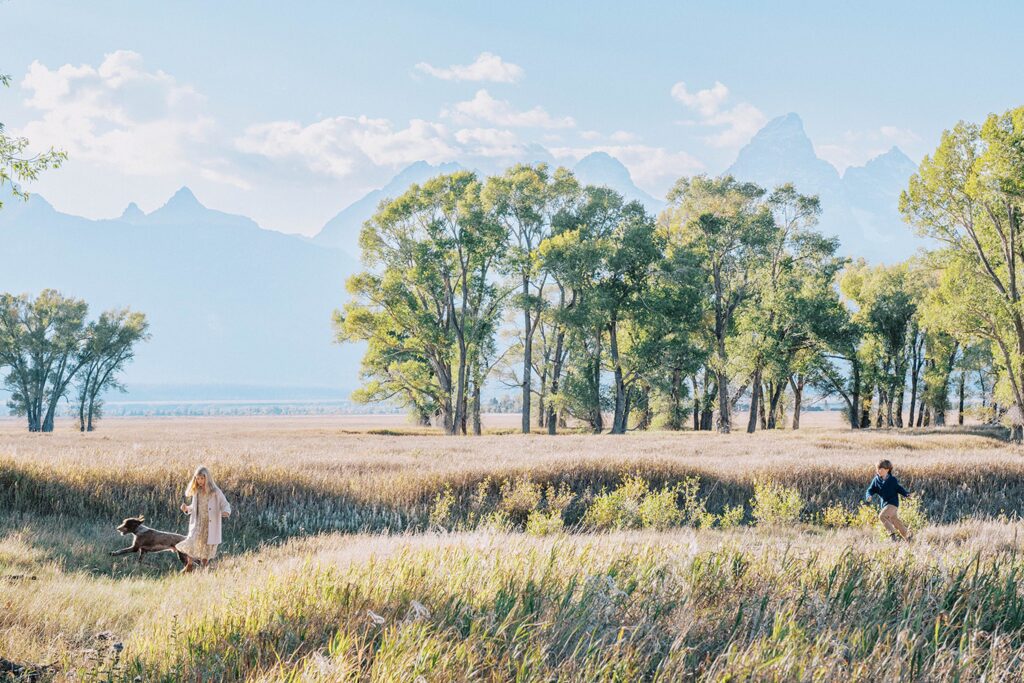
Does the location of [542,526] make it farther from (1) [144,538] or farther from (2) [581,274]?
(2) [581,274]

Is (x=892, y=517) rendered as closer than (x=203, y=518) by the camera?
No

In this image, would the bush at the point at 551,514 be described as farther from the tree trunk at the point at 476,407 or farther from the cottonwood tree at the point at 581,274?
the tree trunk at the point at 476,407

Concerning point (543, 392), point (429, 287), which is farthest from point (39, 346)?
point (543, 392)

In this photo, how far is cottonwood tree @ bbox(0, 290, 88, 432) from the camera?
68.1m

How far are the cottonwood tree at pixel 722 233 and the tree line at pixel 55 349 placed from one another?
56.7m

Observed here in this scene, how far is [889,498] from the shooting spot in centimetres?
1278

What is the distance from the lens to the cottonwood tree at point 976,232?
111 feet

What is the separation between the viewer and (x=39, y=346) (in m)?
68.9

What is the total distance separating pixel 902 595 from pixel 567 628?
343 cm

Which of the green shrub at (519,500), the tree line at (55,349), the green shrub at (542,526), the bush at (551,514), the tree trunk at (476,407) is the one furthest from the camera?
the tree line at (55,349)

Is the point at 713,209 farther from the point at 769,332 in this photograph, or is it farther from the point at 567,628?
the point at 567,628

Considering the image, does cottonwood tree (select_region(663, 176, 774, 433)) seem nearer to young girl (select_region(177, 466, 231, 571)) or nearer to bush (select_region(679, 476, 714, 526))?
bush (select_region(679, 476, 714, 526))

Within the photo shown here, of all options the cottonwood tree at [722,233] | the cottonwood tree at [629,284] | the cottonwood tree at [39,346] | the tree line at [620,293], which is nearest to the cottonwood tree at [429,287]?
the tree line at [620,293]

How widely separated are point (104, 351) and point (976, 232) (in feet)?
251
